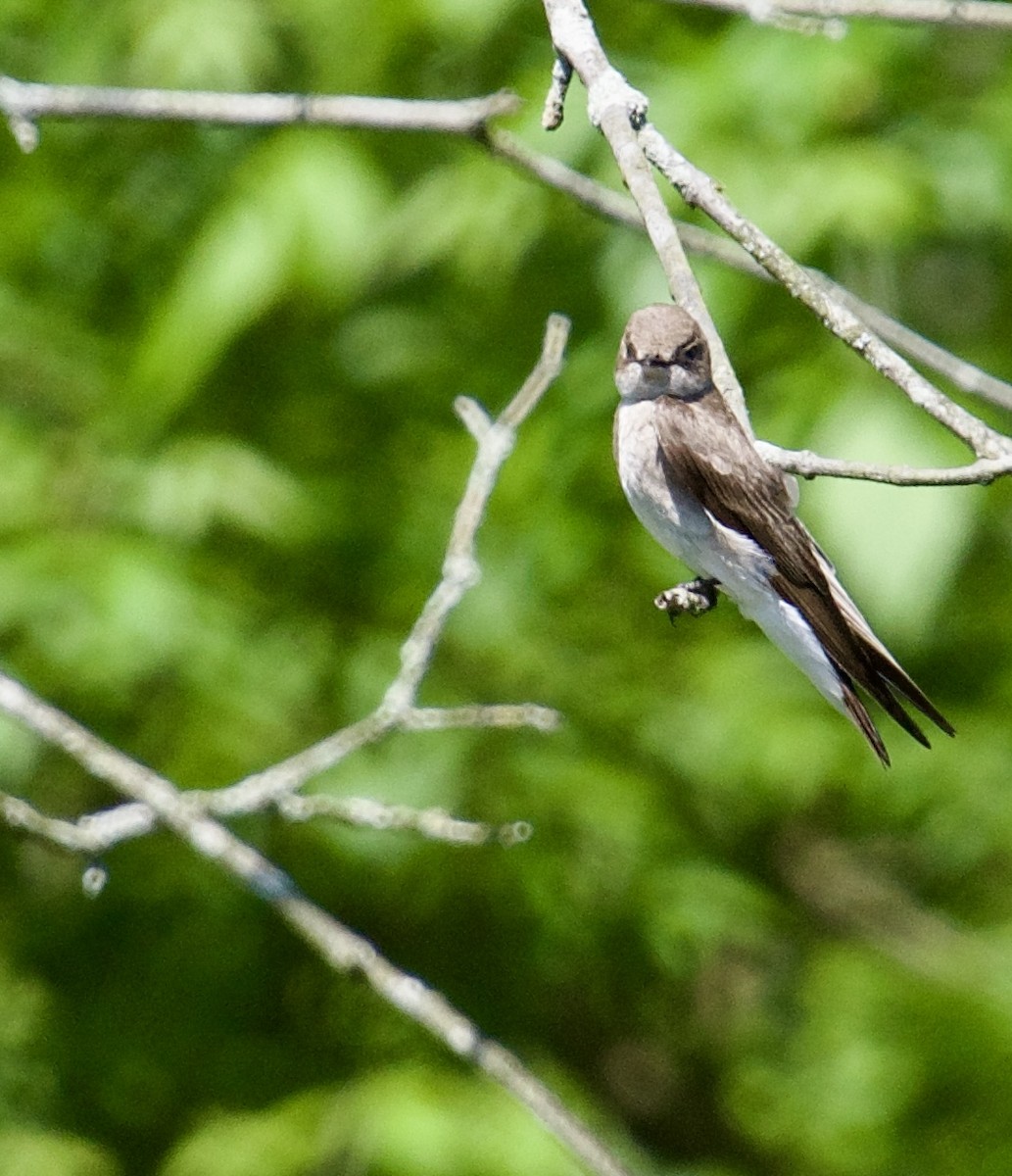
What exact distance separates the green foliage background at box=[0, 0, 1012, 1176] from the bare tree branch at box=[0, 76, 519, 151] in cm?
106

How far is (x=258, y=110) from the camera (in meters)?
2.79

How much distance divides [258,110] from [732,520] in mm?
1048

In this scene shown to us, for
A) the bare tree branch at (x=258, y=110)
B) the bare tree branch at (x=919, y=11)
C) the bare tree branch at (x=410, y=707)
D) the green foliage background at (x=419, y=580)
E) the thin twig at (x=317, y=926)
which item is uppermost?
the green foliage background at (x=419, y=580)

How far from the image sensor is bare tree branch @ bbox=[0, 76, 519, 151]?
2729mm

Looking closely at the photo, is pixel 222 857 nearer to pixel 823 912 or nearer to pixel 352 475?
pixel 352 475

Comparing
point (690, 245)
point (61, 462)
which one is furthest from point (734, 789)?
point (690, 245)

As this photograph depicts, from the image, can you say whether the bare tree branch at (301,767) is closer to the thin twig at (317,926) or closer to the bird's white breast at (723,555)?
the thin twig at (317,926)

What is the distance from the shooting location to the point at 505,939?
5.33 meters

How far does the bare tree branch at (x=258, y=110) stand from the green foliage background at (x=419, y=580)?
3.46 ft

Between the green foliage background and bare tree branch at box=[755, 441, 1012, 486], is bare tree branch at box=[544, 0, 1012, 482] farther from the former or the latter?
the green foliage background

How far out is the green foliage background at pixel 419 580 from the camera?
4.18 m

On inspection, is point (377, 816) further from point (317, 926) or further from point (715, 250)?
point (715, 250)

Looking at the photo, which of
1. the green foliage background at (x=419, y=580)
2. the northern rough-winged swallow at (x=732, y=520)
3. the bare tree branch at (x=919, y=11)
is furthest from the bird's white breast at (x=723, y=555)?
the green foliage background at (x=419, y=580)

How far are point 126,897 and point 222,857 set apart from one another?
9.89 ft
